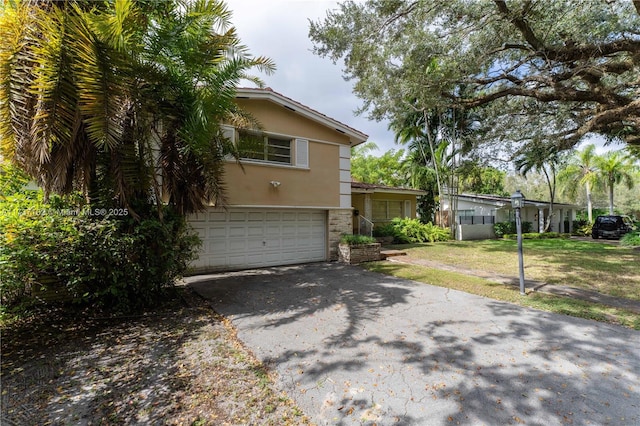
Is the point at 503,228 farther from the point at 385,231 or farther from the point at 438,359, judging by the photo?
the point at 438,359

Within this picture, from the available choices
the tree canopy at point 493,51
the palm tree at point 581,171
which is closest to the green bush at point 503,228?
the palm tree at point 581,171

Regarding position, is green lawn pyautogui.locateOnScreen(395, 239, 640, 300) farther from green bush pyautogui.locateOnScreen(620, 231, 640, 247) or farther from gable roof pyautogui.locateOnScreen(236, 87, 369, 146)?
gable roof pyautogui.locateOnScreen(236, 87, 369, 146)

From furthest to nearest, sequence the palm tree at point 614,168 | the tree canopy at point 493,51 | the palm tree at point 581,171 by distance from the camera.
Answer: the palm tree at point 581,171 → the palm tree at point 614,168 → the tree canopy at point 493,51

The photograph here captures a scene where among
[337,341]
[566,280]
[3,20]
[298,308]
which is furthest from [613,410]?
[3,20]

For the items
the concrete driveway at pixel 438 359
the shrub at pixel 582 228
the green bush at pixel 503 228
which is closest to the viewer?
the concrete driveway at pixel 438 359

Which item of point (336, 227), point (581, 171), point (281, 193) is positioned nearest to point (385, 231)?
point (336, 227)

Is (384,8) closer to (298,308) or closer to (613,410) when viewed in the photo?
(298,308)

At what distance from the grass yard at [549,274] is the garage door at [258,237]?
2625 millimetres

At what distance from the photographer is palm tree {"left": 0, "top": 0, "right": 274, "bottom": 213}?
4.15 metres

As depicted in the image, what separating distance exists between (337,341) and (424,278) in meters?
4.84

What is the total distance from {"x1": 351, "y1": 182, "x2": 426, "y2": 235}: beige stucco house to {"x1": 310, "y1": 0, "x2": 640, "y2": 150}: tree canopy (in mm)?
6663

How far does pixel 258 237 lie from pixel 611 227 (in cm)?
2516

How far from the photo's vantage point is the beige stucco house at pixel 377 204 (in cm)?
1597

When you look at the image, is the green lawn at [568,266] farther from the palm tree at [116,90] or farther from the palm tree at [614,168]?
the palm tree at [614,168]
